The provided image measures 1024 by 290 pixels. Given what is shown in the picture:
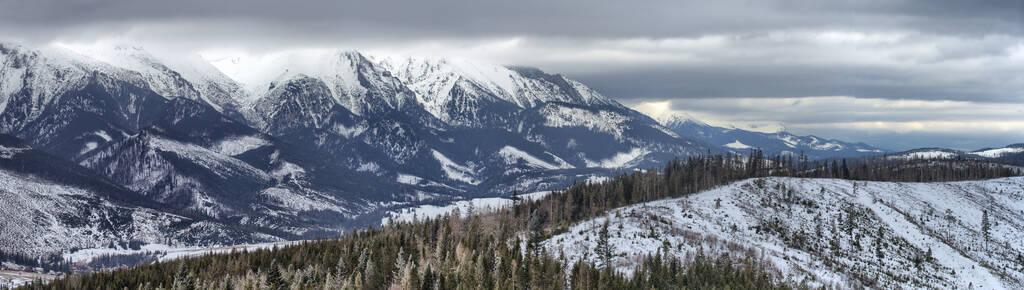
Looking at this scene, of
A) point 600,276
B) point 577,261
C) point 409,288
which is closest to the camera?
point 409,288

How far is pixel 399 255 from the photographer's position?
194 meters

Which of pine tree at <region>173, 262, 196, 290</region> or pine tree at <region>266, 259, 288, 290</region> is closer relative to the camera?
pine tree at <region>266, 259, 288, 290</region>

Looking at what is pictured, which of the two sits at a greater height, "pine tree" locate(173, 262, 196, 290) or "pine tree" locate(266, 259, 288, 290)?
"pine tree" locate(266, 259, 288, 290)

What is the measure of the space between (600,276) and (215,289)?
93668mm

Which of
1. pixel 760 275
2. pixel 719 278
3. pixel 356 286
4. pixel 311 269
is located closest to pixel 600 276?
pixel 719 278

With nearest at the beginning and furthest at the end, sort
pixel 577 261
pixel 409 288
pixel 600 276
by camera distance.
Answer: pixel 409 288 → pixel 600 276 → pixel 577 261

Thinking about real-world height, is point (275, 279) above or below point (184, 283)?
above

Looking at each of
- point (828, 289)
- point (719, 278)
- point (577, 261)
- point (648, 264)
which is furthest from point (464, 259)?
point (828, 289)

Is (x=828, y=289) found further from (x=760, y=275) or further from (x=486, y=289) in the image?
(x=486, y=289)

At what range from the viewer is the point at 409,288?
6447 inches

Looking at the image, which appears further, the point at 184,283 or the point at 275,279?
the point at 184,283

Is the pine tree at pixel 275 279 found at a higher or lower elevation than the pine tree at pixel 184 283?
higher

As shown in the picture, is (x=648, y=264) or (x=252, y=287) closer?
(x=252, y=287)

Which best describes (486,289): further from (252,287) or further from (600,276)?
(252,287)
